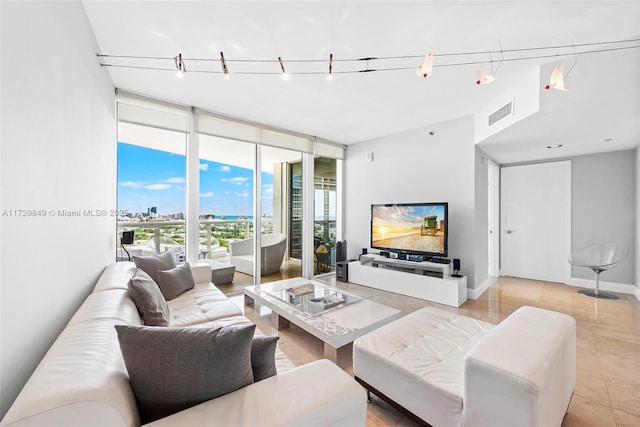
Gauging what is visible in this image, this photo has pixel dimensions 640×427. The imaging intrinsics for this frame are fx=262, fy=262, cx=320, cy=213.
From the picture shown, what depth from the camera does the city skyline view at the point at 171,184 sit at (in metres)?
3.09

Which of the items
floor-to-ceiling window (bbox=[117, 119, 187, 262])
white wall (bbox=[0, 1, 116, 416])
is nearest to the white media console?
floor-to-ceiling window (bbox=[117, 119, 187, 262])

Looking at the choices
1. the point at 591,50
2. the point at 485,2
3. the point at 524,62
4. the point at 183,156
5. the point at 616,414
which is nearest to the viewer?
the point at 616,414

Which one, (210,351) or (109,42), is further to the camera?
(109,42)

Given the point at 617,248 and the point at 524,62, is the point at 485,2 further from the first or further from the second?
the point at 617,248

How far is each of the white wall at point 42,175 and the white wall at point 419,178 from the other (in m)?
3.88

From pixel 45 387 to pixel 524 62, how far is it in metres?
3.44

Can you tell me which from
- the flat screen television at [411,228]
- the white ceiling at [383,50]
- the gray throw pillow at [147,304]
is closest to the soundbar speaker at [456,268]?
the flat screen television at [411,228]

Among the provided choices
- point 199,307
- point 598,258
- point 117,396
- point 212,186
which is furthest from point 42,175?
point 598,258

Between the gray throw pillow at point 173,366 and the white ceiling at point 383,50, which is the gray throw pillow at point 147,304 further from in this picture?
the white ceiling at point 383,50

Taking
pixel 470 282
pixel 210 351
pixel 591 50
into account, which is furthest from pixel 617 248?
pixel 210 351

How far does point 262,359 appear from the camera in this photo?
103 centimetres

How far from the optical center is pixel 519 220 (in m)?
4.74

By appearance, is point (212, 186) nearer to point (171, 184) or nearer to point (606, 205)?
point (171, 184)

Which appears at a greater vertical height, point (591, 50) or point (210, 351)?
point (591, 50)
